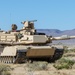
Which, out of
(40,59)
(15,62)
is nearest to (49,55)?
(40,59)

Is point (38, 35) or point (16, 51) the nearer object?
point (16, 51)

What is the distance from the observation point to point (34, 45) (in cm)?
2489

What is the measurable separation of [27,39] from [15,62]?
1999 millimetres

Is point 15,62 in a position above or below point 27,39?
below

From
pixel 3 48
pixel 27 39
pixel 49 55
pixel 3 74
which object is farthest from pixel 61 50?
pixel 3 74

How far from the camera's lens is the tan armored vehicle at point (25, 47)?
77.7 feet

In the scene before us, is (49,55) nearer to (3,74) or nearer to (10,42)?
(10,42)

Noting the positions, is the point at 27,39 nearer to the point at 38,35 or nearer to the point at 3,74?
the point at 38,35

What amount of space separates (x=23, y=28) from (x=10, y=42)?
200 centimetres

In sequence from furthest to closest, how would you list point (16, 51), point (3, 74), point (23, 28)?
point (23, 28)
point (16, 51)
point (3, 74)

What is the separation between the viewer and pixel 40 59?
83.4 feet

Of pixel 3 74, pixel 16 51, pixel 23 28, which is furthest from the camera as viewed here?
pixel 23 28

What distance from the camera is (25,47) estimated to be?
23.7 meters

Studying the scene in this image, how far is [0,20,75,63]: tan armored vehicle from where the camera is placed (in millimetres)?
23688
